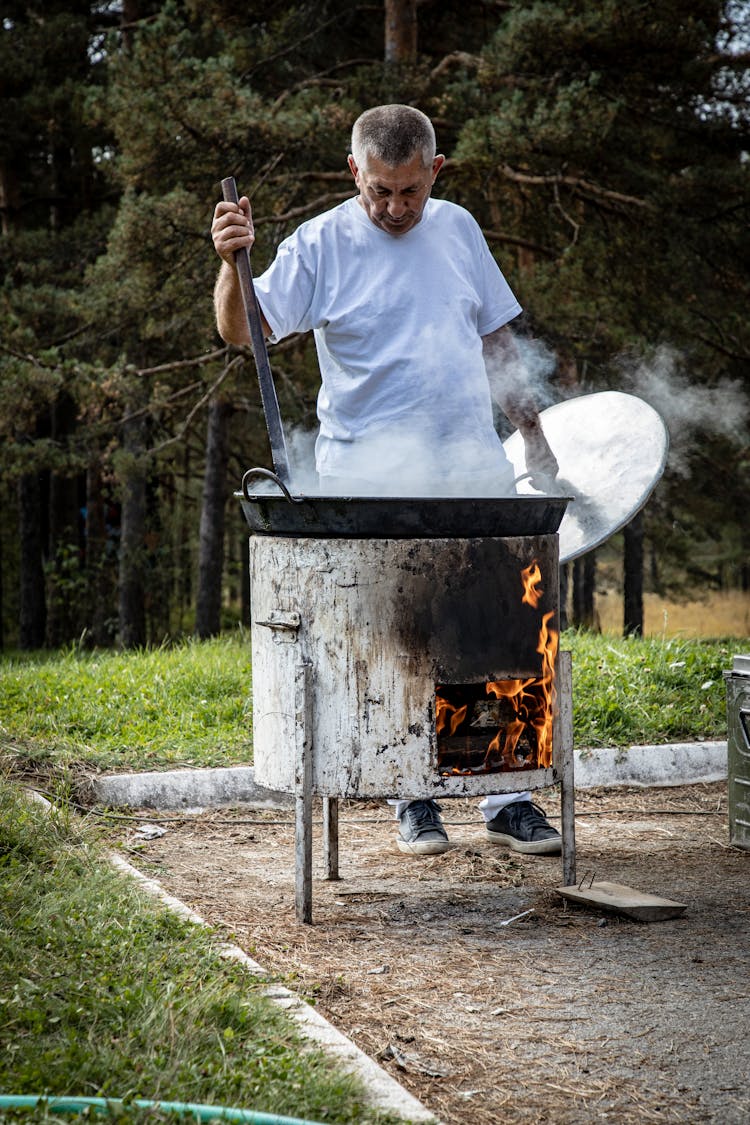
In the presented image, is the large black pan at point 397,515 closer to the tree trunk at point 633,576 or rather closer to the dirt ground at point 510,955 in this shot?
the dirt ground at point 510,955

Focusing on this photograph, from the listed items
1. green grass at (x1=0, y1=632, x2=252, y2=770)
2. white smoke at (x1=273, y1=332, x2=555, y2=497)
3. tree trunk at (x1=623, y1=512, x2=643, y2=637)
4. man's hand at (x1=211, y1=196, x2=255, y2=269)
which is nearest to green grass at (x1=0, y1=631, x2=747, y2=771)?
green grass at (x1=0, y1=632, x2=252, y2=770)

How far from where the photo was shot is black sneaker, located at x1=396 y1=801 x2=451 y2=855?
4.34 m

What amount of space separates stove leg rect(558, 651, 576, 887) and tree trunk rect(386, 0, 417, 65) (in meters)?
11.6

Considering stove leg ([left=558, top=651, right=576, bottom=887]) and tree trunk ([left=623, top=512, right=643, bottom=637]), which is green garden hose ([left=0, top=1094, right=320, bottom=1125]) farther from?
tree trunk ([left=623, top=512, right=643, bottom=637])

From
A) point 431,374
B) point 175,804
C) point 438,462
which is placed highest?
point 431,374

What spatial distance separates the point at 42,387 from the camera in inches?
518

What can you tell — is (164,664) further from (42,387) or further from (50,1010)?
(42,387)

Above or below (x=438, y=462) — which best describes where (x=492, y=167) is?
above

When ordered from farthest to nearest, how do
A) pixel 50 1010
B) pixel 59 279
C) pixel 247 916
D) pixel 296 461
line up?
pixel 59 279 < pixel 296 461 < pixel 247 916 < pixel 50 1010

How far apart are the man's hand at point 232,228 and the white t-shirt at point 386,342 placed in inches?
7.9

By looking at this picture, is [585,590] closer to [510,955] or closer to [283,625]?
[283,625]

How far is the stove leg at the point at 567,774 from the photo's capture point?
3.72 metres

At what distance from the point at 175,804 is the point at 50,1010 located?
249cm

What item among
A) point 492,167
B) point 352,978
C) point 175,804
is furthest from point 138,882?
point 492,167
